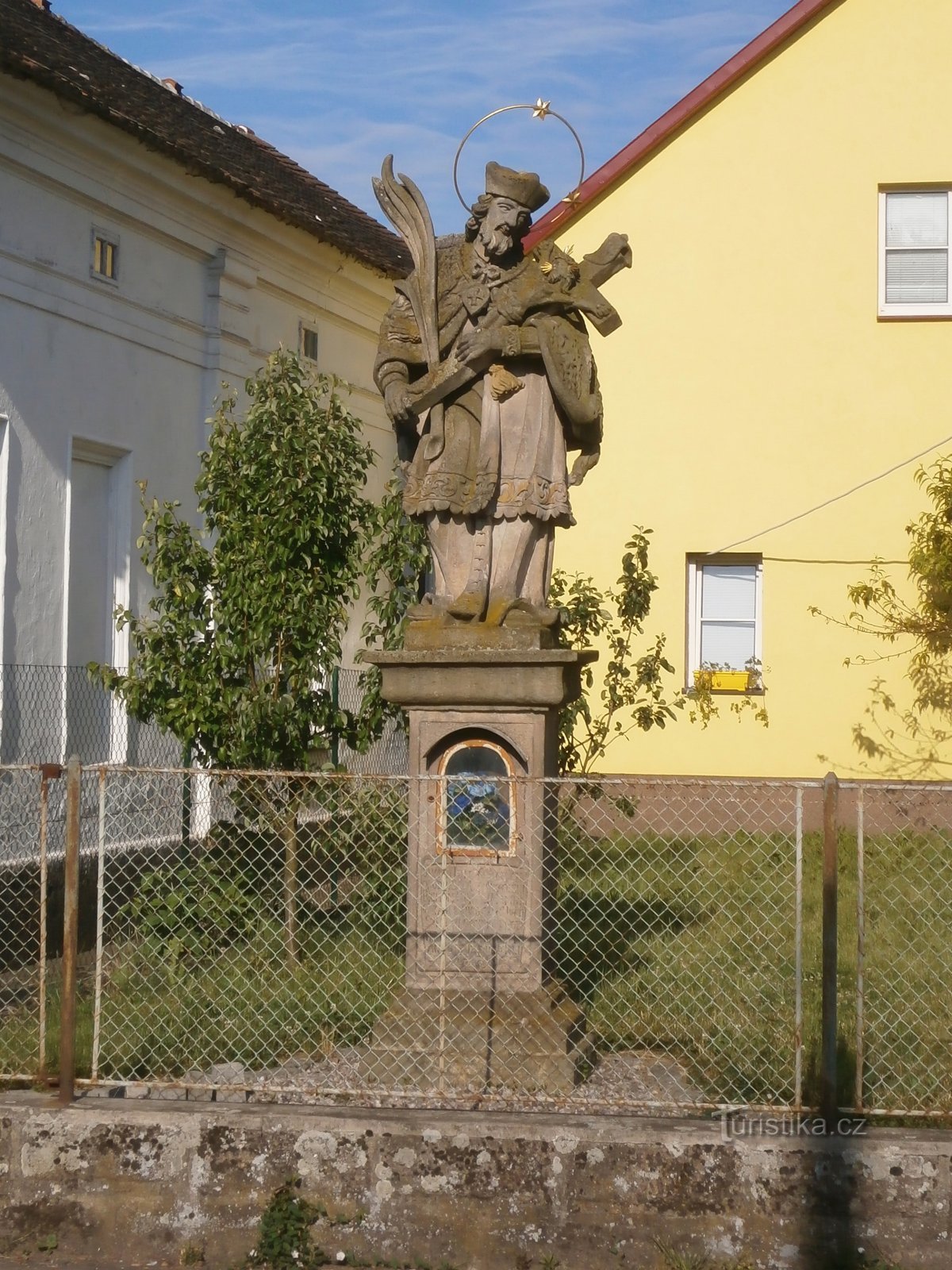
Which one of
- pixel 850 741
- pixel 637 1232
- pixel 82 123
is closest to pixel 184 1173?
pixel 637 1232

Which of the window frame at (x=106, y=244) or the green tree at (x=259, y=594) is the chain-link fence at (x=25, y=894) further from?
the window frame at (x=106, y=244)

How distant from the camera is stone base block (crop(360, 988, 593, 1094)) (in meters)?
6.14

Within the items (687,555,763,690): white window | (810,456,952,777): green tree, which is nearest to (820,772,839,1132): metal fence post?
(810,456,952,777): green tree

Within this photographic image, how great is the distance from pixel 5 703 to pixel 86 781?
0.70 metres

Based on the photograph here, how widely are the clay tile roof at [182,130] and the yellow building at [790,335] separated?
2513 mm

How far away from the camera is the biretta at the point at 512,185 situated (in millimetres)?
6469

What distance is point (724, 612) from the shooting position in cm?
1408

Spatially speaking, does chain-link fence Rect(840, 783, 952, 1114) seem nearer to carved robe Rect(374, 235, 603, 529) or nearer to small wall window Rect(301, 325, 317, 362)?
carved robe Rect(374, 235, 603, 529)

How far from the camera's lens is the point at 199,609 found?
872 cm

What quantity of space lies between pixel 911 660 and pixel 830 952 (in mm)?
8761

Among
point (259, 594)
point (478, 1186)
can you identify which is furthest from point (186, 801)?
point (478, 1186)

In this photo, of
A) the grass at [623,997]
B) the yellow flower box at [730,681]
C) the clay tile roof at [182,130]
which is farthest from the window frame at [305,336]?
the grass at [623,997]

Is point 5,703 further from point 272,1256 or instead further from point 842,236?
point 842,236

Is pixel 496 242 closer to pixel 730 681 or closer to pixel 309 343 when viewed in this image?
pixel 730 681
